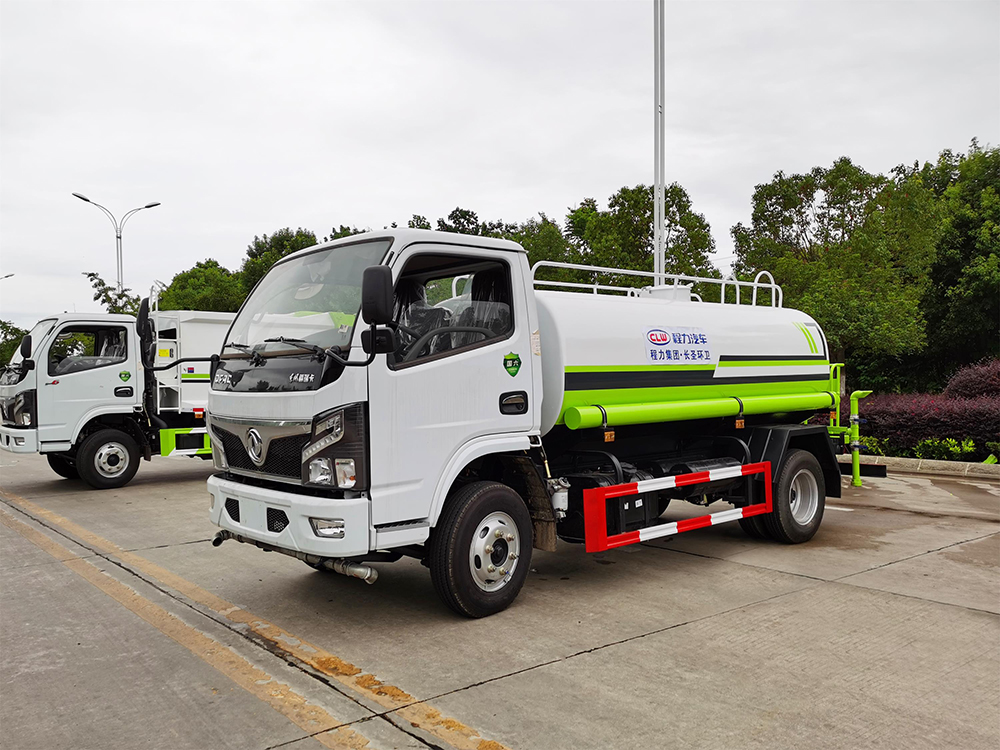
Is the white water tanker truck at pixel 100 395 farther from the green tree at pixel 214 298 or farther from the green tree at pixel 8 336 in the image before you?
the green tree at pixel 8 336

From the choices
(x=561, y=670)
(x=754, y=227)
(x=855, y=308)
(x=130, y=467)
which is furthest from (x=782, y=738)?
(x=754, y=227)

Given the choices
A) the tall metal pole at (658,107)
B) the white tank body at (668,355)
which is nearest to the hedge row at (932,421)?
the tall metal pole at (658,107)

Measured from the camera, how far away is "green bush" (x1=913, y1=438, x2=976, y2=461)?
13.0 m

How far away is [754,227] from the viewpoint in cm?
3869

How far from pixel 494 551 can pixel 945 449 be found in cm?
1043

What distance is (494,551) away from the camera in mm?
5535

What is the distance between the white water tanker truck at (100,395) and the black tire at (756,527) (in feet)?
24.9

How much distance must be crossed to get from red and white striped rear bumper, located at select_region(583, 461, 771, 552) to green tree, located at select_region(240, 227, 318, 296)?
27.7ft

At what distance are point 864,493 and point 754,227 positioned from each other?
29.9 metres

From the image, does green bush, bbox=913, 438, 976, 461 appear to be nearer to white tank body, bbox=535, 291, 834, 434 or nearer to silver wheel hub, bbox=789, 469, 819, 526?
white tank body, bbox=535, 291, 834, 434

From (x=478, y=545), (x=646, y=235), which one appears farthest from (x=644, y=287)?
(x=646, y=235)

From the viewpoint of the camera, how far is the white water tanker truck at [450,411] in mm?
4863

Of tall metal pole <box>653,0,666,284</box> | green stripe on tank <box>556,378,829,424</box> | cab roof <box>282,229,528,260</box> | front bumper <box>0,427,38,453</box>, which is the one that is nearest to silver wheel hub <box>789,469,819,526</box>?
green stripe on tank <box>556,378,829,424</box>

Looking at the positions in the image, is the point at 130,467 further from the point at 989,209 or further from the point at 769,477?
the point at 989,209
